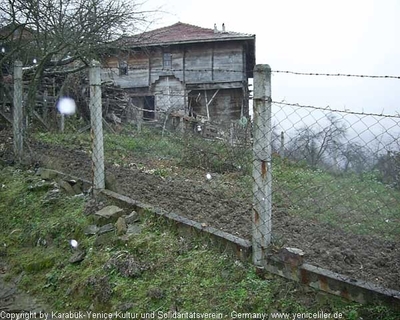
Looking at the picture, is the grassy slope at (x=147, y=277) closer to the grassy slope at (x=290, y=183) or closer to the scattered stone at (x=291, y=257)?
the scattered stone at (x=291, y=257)

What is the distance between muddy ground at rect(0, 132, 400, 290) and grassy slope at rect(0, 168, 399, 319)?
40cm

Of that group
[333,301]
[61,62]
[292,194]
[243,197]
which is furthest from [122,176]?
[61,62]

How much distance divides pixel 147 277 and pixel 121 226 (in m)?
0.80

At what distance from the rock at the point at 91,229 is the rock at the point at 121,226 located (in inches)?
9.2

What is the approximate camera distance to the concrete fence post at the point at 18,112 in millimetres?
5766

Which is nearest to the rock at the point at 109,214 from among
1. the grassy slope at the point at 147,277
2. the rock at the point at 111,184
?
the grassy slope at the point at 147,277

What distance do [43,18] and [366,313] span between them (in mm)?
7739

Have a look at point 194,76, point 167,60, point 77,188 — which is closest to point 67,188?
point 77,188

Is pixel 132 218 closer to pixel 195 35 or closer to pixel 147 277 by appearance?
pixel 147 277

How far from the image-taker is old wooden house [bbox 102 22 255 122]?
63.7ft

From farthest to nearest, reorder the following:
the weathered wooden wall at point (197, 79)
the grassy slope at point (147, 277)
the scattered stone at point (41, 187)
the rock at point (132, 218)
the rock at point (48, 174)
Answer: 1. the weathered wooden wall at point (197, 79)
2. the rock at point (48, 174)
3. the scattered stone at point (41, 187)
4. the rock at point (132, 218)
5. the grassy slope at point (147, 277)

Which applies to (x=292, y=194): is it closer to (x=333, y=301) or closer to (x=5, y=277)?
(x=333, y=301)

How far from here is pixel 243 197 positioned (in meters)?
5.09

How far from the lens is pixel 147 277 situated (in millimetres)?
2748
